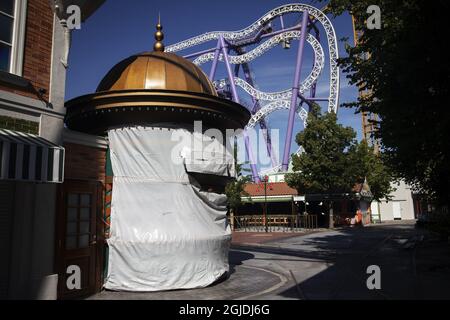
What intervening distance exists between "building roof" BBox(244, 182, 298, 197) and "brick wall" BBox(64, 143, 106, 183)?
1108 inches

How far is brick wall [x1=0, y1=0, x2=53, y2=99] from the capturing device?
6828 mm

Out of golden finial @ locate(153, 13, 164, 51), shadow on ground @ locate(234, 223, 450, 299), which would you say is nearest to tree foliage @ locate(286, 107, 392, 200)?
shadow on ground @ locate(234, 223, 450, 299)

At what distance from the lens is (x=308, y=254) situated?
51.2 ft

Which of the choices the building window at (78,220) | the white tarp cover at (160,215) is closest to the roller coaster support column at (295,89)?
the white tarp cover at (160,215)

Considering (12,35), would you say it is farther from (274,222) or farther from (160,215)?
(274,222)

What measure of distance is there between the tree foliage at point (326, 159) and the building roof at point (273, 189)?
2743 mm

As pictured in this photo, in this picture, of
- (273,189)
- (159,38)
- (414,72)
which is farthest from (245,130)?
(414,72)

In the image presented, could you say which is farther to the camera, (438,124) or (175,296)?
(175,296)

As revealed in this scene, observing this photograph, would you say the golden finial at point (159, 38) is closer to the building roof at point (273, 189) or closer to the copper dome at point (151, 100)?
the copper dome at point (151, 100)

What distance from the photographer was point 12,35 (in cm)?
663

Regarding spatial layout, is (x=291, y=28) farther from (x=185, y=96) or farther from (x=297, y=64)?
(x=185, y=96)

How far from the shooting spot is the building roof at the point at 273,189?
120 feet
